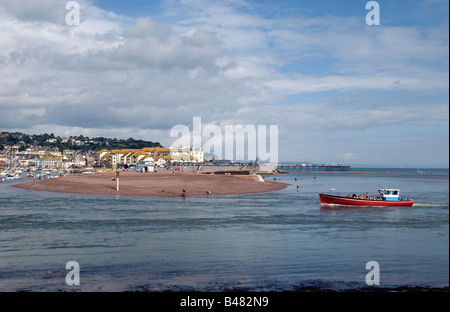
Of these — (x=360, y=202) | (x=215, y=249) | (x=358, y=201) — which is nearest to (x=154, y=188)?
(x=358, y=201)

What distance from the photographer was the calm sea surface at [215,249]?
19.6 meters

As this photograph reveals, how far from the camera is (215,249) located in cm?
2631

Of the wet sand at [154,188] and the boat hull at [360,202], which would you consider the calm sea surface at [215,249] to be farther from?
the wet sand at [154,188]

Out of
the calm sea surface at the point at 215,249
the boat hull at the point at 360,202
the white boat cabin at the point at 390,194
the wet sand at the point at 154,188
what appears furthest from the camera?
the wet sand at the point at 154,188

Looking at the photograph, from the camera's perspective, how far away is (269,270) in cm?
2156

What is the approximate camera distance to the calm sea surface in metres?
19.6

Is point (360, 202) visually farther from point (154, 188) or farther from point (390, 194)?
point (154, 188)

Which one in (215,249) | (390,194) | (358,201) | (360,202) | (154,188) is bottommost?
(215,249)

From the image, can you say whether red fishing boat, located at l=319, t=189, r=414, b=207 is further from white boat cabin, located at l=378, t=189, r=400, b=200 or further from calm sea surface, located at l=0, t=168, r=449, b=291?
calm sea surface, located at l=0, t=168, r=449, b=291

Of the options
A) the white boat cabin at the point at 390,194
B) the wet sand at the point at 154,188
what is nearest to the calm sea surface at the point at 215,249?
the white boat cabin at the point at 390,194

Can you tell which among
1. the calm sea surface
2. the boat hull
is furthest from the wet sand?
the boat hull
